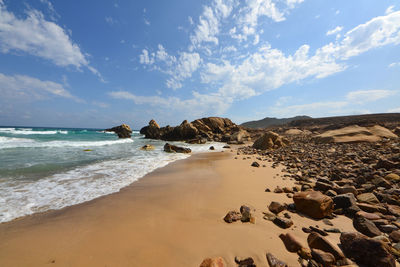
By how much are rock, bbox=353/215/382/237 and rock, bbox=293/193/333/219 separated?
392 mm

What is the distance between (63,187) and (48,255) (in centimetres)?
352

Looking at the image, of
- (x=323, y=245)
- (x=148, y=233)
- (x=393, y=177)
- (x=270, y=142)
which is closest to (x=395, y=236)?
(x=323, y=245)

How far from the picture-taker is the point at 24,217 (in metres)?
3.17

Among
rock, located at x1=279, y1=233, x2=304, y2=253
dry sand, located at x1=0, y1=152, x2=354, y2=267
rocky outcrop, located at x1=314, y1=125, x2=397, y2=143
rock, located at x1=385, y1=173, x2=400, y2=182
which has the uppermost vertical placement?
rocky outcrop, located at x1=314, y1=125, x2=397, y2=143

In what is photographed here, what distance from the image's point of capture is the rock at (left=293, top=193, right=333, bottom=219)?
8.87 ft

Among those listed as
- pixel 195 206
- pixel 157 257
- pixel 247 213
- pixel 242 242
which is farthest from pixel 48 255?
pixel 247 213

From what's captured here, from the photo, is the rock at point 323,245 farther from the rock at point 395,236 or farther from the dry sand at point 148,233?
the rock at point 395,236

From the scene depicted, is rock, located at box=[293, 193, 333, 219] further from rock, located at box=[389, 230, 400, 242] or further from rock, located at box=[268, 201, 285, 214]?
rock, located at box=[389, 230, 400, 242]

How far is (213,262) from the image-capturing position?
1791mm

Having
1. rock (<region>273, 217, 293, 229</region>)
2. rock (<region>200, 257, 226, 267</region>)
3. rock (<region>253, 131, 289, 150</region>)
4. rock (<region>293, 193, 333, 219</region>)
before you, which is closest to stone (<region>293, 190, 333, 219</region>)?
rock (<region>293, 193, 333, 219</region>)

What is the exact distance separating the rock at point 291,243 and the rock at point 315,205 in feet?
3.15

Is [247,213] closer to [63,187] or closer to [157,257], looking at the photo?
[157,257]

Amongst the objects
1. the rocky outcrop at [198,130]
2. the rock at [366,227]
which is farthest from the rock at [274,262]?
the rocky outcrop at [198,130]

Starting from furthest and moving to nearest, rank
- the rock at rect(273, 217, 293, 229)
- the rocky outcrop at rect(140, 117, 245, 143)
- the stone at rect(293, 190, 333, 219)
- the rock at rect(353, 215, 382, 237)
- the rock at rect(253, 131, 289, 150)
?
the rocky outcrop at rect(140, 117, 245, 143)
the rock at rect(253, 131, 289, 150)
the stone at rect(293, 190, 333, 219)
the rock at rect(273, 217, 293, 229)
the rock at rect(353, 215, 382, 237)
